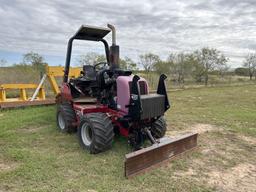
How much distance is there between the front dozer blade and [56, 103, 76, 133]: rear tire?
2214 mm

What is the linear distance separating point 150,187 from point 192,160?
1275 millimetres

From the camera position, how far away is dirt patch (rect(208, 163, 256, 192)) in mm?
3404

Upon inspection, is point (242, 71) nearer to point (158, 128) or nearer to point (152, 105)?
point (158, 128)

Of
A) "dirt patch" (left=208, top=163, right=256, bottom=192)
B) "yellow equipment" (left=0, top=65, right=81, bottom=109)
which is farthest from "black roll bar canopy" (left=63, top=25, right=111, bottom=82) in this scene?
"dirt patch" (left=208, top=163, right=256, bottom=192)

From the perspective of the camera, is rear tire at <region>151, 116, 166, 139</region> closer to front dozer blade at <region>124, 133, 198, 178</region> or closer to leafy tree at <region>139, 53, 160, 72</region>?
front dozer blade at <region>124, 133, 198, 178</region>

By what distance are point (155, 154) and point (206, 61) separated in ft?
98.7

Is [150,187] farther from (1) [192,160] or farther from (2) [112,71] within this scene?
(2) [112,71]

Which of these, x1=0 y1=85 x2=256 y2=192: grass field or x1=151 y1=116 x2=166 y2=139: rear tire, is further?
x1=151 y1=116 x2=166 y2=139: rear tire

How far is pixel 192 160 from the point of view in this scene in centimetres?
429

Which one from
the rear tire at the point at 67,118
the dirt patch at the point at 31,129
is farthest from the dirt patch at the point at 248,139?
the dirt patch at the point at 31,129

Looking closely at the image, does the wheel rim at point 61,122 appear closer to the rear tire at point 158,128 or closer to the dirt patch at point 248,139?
the rear tire at point 158,128

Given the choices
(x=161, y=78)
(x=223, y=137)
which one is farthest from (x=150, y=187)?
(x=223, y=137)

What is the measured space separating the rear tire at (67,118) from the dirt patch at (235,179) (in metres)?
3.07

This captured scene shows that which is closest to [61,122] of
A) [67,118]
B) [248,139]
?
[67,118]
